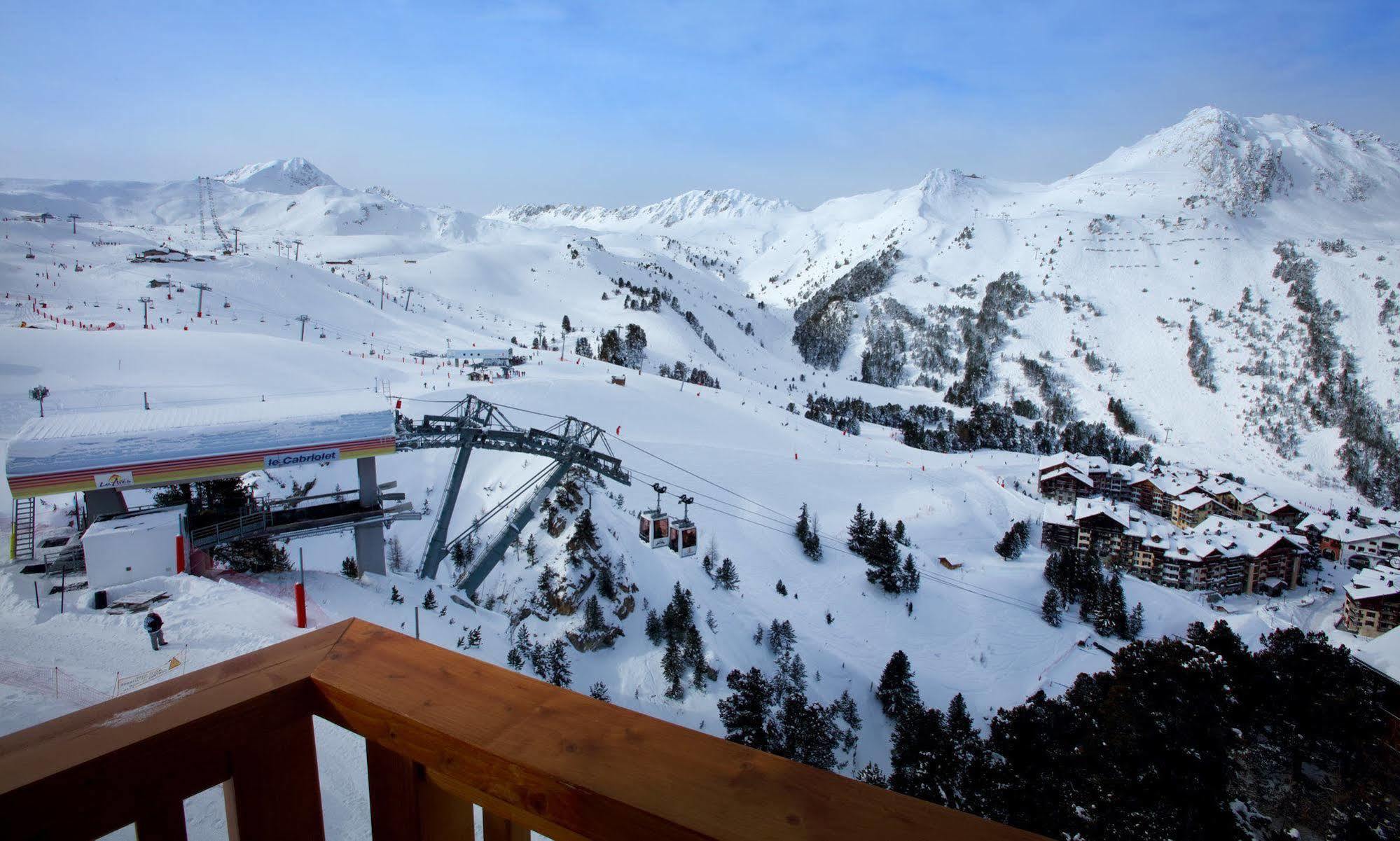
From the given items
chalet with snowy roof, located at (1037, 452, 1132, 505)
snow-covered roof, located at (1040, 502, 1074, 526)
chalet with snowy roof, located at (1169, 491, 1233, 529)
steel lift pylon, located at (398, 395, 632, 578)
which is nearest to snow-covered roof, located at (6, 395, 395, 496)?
steel lift pylon, located at (398, 395, 632, 578)

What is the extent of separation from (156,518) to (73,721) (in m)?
13.5

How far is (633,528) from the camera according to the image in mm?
24625

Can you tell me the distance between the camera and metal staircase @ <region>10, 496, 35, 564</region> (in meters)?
11.5

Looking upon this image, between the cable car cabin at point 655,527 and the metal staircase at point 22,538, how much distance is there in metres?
11.6

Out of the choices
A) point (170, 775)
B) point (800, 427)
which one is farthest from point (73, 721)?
point (800, 427)

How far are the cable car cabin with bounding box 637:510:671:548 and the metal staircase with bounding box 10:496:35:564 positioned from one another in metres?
11.6

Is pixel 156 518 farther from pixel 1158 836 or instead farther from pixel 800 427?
pixel 800 427

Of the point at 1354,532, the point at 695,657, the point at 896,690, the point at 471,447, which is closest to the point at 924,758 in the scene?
the point at 896,690

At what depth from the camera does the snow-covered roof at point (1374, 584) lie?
30672 millimetres

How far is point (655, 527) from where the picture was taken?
16000mm

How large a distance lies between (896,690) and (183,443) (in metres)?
20.7

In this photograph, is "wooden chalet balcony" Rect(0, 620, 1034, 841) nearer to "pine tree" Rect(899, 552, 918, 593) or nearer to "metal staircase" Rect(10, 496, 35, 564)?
"metal staircase" Rect(10, 496, 35, 564)

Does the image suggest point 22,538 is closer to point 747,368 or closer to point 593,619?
point 593,619

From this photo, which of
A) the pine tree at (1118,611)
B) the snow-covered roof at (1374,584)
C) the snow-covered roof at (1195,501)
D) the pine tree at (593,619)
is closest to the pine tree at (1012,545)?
the pine tree at (1118,611)
